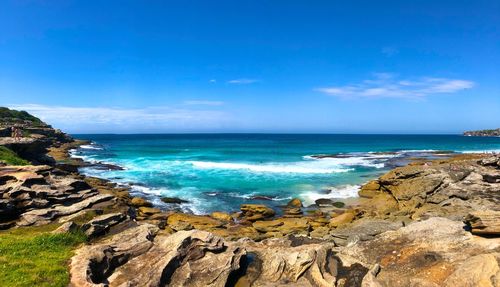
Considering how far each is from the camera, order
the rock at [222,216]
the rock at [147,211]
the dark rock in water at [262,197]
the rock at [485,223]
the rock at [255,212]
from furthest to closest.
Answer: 1. the dark rock in water at [262,197]
2. the rock at [147,211]
3. the rock at [255,212]
4. the rock at [222,216]
5. the rock at [485,223]

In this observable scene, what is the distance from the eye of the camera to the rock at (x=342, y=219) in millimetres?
29109

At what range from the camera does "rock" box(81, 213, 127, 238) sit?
16.7 metres

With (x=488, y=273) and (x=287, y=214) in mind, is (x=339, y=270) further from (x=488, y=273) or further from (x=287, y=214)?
(x=287, y=214)

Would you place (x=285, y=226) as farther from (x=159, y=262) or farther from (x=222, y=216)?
(x=159, y=262)

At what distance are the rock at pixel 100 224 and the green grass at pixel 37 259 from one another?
0.54 m

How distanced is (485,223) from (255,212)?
20.2m

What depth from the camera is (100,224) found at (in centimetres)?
1766

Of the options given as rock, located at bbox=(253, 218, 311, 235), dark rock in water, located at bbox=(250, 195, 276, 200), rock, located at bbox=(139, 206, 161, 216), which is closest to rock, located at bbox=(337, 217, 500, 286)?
rock, located at bbox=(253, 218, 311, 235)

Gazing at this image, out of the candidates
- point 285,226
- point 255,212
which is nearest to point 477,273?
point 285,226

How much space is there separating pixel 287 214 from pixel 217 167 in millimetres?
34962

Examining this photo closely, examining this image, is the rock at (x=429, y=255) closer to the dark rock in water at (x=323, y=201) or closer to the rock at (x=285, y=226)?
the rock at (x=285, y=226)

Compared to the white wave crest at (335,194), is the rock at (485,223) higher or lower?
higher

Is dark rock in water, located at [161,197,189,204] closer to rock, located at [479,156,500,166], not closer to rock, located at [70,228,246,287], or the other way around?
rock, located at [70,228,246,287]

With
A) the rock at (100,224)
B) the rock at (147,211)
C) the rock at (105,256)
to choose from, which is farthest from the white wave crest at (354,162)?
the rock at (105,256)
